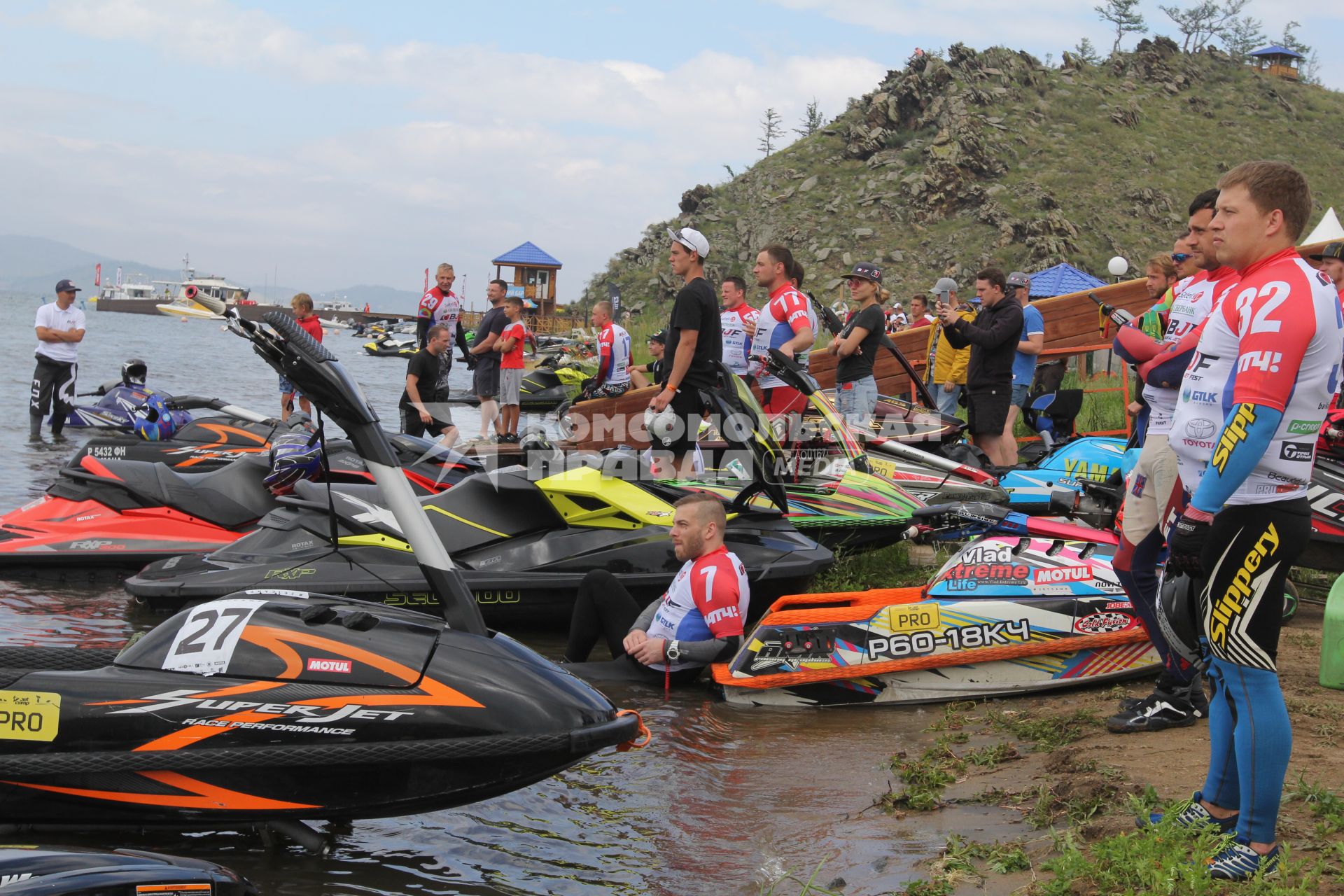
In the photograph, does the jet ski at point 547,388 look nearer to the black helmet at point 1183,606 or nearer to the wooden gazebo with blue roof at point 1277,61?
the black helmet at point 1183,606

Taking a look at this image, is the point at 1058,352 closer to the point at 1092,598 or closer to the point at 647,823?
the point at 1092,598

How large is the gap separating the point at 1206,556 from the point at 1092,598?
244cm

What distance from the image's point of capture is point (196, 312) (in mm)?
4289

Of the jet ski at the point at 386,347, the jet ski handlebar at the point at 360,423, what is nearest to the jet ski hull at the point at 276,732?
the jet ski handlebar at the point at 360,423

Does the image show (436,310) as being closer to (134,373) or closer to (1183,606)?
(134,373)

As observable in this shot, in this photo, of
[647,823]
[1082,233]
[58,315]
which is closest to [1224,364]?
[647,823]

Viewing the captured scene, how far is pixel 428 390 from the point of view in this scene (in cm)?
1327

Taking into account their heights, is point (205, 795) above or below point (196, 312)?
below

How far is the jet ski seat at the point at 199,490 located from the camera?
26.4 ft

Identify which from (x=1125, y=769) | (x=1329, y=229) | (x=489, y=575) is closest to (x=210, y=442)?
(x=489, y=575)

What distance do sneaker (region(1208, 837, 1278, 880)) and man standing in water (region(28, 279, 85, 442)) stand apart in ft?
49.3

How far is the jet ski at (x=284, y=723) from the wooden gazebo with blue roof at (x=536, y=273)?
51273 mm

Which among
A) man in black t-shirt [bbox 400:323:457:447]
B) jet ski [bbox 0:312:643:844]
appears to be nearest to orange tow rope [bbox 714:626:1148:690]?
jet ski [bbox 0:312:643:844]

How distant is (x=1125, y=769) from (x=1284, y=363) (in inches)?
72.4
